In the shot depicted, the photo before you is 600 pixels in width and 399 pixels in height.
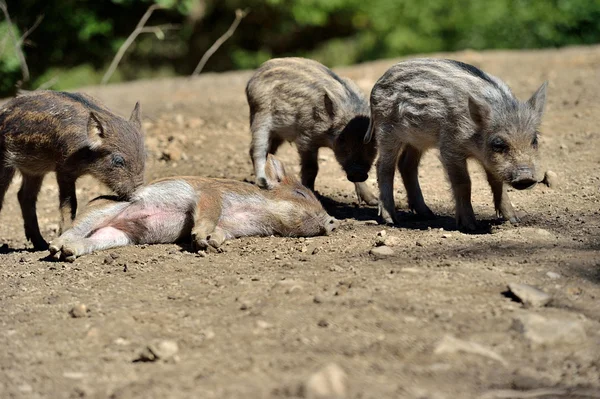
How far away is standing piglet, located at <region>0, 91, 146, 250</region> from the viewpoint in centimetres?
629

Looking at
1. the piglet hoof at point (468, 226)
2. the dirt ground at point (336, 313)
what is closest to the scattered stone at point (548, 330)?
the dirt ground at point (336, 313)

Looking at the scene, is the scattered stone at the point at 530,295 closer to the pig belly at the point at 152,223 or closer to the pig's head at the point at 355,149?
the pig belly at the point at 152,223

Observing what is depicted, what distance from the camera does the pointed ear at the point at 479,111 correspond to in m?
5.73

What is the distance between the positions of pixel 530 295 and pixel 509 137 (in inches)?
73.0

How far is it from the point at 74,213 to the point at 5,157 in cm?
66

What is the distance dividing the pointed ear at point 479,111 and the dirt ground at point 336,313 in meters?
0.74

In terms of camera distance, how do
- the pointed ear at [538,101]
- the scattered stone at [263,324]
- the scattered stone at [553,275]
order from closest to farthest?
the scattered stone at [263,324], the scattered stone at [553,275], the pointed ear at [538,101]

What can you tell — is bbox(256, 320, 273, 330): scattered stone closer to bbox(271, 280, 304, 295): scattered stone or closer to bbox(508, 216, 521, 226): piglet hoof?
bbox(271, 280, 304, 295): scattered stone

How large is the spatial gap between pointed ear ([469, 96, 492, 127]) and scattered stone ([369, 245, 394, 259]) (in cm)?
124

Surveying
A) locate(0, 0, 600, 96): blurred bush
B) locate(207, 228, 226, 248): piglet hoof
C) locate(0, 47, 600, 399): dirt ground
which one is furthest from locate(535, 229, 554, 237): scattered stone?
locate(0, 0, 600, 96): blurred bush

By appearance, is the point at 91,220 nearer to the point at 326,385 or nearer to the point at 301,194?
the point at 301,194

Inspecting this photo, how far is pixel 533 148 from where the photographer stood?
→ 19.1 ft

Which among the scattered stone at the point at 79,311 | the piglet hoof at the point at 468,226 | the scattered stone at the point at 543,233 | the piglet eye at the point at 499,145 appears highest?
the piglet eye at the point at 499,145

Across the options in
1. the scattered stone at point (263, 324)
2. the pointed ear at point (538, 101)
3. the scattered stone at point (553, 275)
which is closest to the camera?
the scattered stone at point (263, 324)
